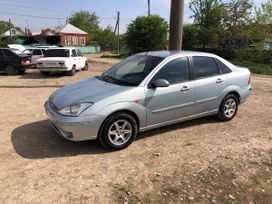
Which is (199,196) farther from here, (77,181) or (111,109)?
(111,109)

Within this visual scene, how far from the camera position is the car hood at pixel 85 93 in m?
5.30

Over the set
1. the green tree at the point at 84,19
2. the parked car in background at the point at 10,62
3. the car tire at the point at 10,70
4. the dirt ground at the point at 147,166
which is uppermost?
the green tree at the point at 84,19

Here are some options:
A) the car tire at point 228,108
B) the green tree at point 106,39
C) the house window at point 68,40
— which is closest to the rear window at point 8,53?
the car tire at point 228,108

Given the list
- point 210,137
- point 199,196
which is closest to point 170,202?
point 199,196

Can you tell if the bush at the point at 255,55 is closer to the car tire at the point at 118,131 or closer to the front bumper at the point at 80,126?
the car tire at the point at 118,131

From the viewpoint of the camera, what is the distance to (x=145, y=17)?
119 ft

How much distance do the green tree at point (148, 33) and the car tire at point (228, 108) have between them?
1147 inches

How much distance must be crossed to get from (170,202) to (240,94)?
4.09 m

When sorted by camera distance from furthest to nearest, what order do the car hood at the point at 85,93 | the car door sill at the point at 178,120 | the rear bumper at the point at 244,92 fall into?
the rear bumper at the point at 244,92, the car door sill at the point at 178,120, the car hood at the point at 85,93

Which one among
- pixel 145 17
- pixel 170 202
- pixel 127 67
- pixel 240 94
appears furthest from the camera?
pixel 145 17

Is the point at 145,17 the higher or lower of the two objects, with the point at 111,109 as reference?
higher

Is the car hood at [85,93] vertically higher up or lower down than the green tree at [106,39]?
lower down

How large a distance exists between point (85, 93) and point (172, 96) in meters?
1.59

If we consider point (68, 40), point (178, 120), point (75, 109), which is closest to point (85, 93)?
point (75, 109)
